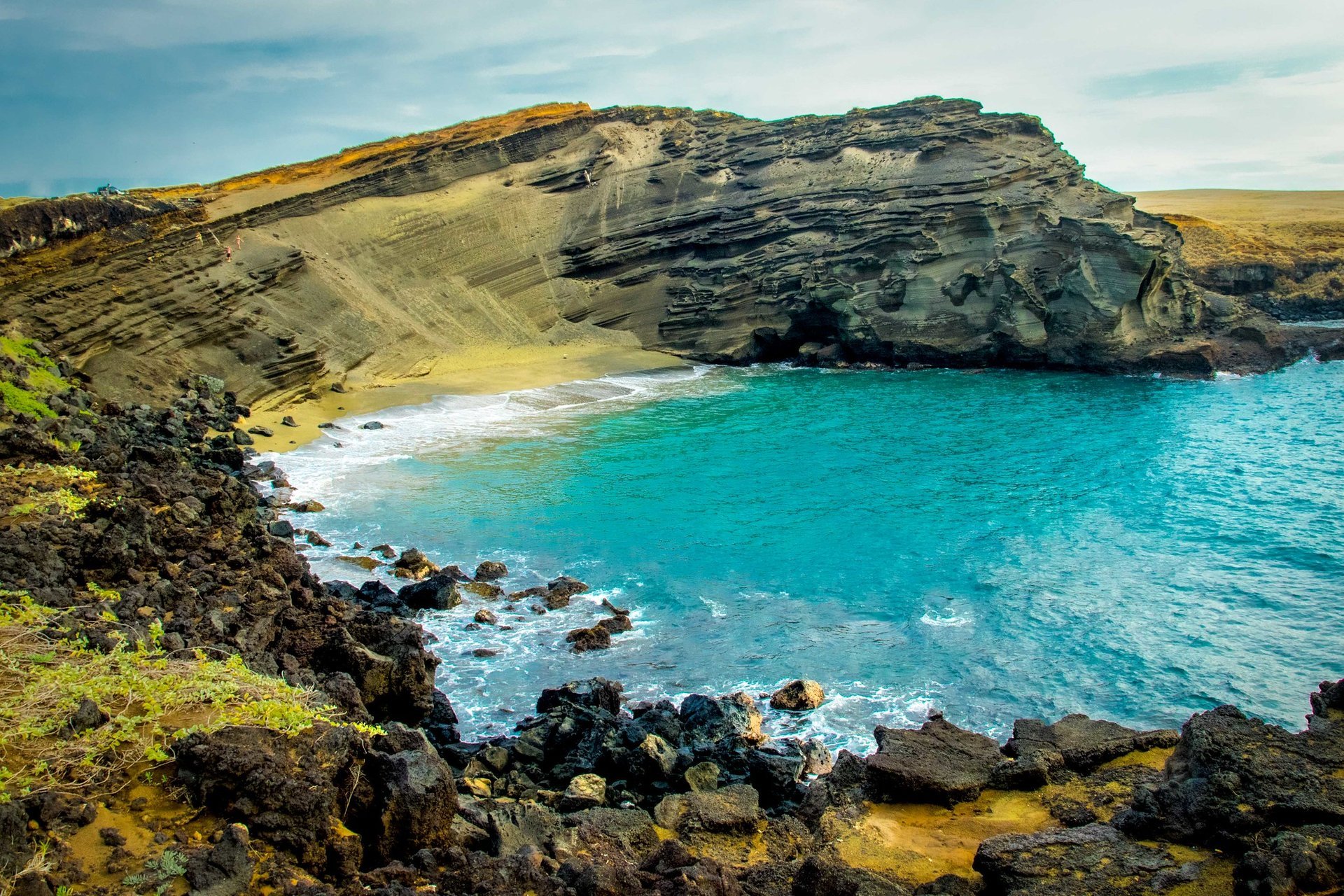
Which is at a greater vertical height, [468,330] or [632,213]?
[632,213]

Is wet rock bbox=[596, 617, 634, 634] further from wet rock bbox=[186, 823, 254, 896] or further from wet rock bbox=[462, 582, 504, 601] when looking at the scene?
wet rock bbox=[186, 823, 254, 896]

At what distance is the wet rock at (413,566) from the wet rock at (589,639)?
16.7 ft

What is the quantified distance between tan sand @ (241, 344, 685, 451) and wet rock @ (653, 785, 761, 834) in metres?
26.6

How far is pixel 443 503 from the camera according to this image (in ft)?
88.3

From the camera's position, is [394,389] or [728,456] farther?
[394,389]

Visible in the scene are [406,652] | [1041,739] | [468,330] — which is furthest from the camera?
[468,330]

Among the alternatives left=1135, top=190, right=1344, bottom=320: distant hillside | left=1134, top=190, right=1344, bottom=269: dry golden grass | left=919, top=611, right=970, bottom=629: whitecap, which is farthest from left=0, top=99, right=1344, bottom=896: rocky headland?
left=1134, top=190, right=1344, bottom=269: dry golden grass

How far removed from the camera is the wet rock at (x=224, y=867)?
6.73m

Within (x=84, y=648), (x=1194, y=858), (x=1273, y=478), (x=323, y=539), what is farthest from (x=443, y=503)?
(x=1273, y=478)

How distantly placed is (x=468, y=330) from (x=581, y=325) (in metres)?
7.72

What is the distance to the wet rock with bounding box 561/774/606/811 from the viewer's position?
37.2 feet

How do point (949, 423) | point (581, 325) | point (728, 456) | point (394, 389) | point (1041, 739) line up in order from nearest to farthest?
point (1041, 739) < point (728, 456) < point (949, 423) < point (394, 389) < point (581, 325)

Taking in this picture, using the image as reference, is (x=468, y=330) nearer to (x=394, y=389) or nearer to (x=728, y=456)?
(x=394, y=389)

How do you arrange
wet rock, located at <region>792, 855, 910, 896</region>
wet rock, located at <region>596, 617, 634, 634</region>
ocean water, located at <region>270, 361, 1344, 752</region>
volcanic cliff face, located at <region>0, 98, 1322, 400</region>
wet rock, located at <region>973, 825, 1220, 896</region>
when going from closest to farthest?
wet rock, located at <region>973, 825, 1220, 896</region>, wet rock, located at <region>792, 855, 910, 896</region>, ocean water, located at <region>270, 361, 1344, 752</region>, wet rock, located at <region>596, 617, 634, 634</region>, volcanic cliff face, located at <region>0, 98, 1322, 400</region>
